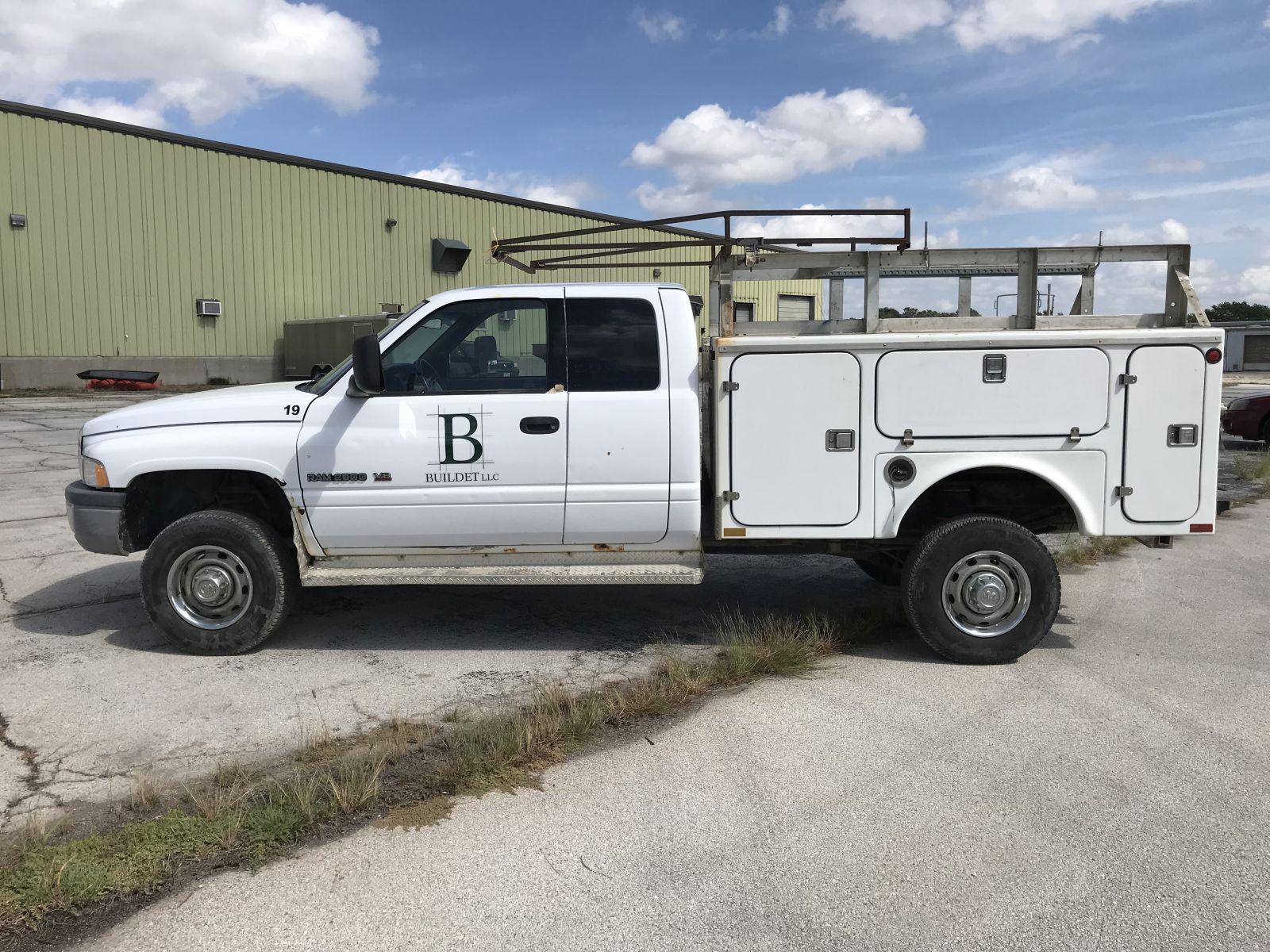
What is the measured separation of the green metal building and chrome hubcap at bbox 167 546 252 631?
17929mm

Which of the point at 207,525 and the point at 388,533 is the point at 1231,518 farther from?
the point at 207,525

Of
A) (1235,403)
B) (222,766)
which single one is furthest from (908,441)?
(1235,403)

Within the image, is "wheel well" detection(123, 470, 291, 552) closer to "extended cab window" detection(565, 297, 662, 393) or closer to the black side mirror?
the black side mirror

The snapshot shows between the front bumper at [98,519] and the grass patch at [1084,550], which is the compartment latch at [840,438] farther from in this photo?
the front bumper at [98,519]

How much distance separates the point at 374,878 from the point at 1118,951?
2284 mm

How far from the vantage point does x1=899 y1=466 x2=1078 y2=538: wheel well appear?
5.76m

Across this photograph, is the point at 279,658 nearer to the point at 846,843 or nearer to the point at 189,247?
the point at 846,843

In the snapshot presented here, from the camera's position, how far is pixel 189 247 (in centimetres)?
2828

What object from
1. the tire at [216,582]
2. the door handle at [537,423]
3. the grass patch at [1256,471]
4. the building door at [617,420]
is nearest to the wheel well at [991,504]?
the building door at [617,420]

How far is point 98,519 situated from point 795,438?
388 cm

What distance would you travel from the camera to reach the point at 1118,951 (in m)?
2.92

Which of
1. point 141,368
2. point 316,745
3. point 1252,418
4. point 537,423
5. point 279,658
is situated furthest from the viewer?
point 141,368

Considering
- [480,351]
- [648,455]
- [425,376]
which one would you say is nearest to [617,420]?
[648,455]

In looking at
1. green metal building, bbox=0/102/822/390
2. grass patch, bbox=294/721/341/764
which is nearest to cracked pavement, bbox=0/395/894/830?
grass patch, bbox=294/721/341/764
